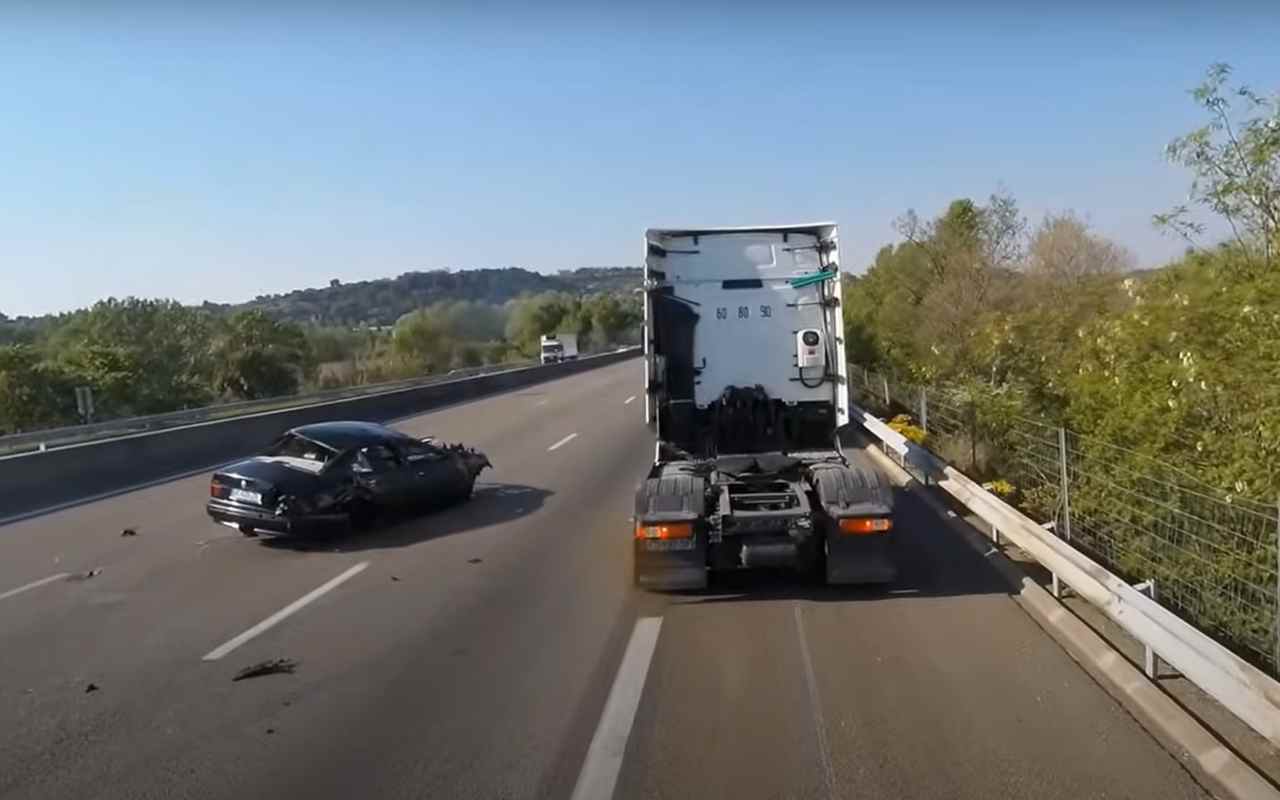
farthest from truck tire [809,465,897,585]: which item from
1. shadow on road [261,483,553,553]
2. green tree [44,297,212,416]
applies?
green tree [44,297,212,416]

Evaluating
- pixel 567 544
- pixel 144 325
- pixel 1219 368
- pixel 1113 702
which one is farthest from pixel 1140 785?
pixel 144 325

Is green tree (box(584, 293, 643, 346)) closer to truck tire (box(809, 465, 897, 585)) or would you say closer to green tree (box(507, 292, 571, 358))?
green tree (box(507, 292, 571, 358))

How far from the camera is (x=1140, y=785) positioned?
Answer: 17.1 feet

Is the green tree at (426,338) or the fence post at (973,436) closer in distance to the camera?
the fence post at (973,436)

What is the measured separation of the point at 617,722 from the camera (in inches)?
249

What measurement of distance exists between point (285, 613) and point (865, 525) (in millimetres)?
4829

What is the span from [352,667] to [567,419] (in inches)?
934

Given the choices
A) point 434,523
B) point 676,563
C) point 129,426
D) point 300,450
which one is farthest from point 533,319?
point 676,563

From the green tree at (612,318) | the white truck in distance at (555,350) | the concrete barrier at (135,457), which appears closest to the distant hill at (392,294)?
the green tree at (612,318)

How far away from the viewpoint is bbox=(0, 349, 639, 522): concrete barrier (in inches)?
715

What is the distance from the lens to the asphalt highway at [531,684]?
5.56 meters

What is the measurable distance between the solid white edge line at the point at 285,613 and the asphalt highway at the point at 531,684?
39 millimetres

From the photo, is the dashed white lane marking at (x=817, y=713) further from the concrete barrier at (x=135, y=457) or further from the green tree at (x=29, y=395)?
the green tree at (x=29, y=395)

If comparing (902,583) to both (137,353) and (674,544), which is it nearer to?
(674,544)
